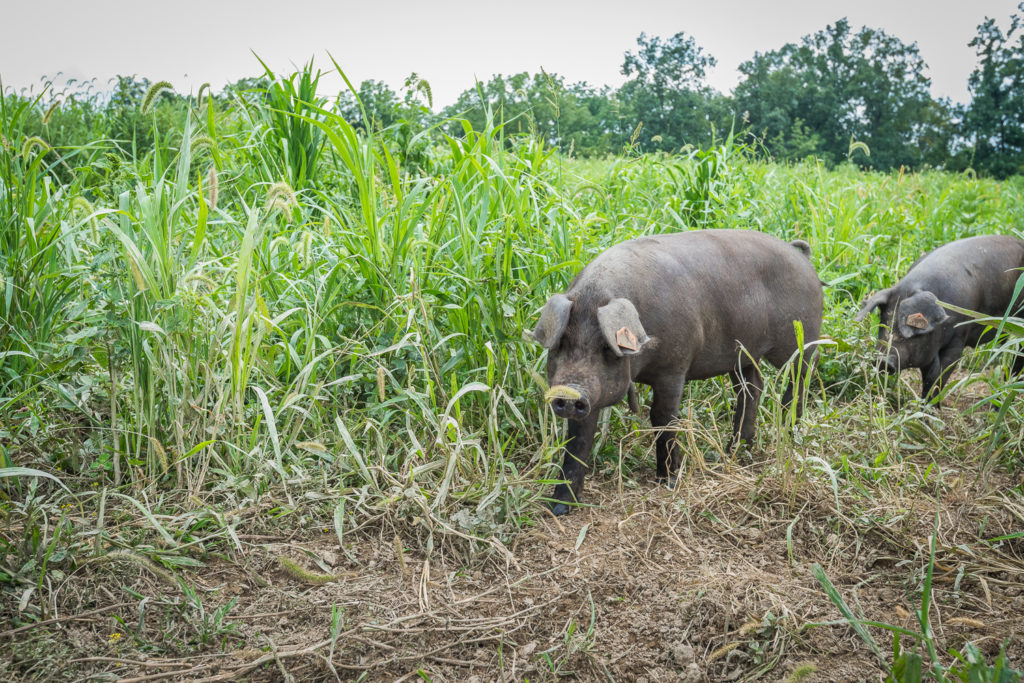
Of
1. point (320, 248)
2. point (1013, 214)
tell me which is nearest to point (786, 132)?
point (1013, 214)

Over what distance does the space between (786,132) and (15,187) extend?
62.4 ft

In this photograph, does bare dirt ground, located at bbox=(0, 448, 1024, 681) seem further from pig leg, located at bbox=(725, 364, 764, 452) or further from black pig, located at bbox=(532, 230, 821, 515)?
pig leg, located at bbox=(725, 364, 764, 452)

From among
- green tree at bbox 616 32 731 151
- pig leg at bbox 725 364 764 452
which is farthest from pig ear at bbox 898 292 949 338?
green tree at bbox 616 32 731 151

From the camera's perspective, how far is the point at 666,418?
3.05m

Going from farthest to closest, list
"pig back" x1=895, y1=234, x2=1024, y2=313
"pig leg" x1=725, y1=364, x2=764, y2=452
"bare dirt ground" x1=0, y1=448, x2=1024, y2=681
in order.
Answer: "pig back" x1=895, y1=234, x2=1024, y2=313 → "pig leg" x1=725, y1=364, x2=764, y2=452 → "bare dirt ground" x1=0, y1=448, x2=1024, y2=681

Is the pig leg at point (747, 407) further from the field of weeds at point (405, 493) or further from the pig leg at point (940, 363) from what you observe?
the pig leg at point (940, 363)

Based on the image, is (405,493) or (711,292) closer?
(405,493)

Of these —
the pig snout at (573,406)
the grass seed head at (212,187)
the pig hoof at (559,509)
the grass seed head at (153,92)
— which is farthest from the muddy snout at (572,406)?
the grass seed head at (153,92)

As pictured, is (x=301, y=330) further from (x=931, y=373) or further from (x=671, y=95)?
(x=671, y=95)

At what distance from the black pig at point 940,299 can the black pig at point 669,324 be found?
0.86 m

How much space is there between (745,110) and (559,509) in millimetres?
15162

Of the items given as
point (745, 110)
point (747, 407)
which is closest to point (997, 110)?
point (745, 110)

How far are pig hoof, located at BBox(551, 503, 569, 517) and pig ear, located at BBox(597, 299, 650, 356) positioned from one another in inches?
24.7

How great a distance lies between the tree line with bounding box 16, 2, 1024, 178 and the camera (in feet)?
15.4
